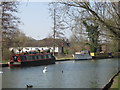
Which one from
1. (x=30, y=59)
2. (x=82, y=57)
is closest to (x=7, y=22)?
(x=30, y=59)

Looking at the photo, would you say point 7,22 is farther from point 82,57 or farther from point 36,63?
point 82,57

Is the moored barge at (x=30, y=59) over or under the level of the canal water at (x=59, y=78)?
over

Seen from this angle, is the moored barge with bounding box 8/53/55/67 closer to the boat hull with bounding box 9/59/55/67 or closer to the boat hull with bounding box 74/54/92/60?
the boat hull with bounding box 9/59/55/67

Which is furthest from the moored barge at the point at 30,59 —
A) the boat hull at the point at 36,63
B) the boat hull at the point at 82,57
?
the boat hull at the point at 82,57

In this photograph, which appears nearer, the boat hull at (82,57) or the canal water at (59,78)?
the canal water at (59,78)

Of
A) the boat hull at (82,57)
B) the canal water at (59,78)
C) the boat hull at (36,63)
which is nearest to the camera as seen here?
the canal water at (59,78)

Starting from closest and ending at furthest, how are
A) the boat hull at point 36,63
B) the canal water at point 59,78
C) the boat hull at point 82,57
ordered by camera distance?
the canal water at point 59,78
the boat hull at point 36,63
the boat hull at point 82,57

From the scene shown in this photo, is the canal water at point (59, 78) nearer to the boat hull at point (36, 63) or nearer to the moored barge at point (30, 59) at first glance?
the boat hull at point (36, 63)

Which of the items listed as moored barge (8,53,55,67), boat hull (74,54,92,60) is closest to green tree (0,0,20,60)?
moored barge (8,53,55,67)

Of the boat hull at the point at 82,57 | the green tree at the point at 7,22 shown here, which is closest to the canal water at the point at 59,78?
the green tree at the point at 7,22

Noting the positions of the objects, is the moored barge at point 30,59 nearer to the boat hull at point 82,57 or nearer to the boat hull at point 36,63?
the boat hull at point 36,63

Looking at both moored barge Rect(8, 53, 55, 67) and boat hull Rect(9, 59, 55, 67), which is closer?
boat hull Rect(9, 59, 55, 67)

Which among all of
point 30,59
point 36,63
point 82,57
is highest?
point 30,59

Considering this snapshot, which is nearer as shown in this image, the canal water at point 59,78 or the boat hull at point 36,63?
the canal water at point 59,78
